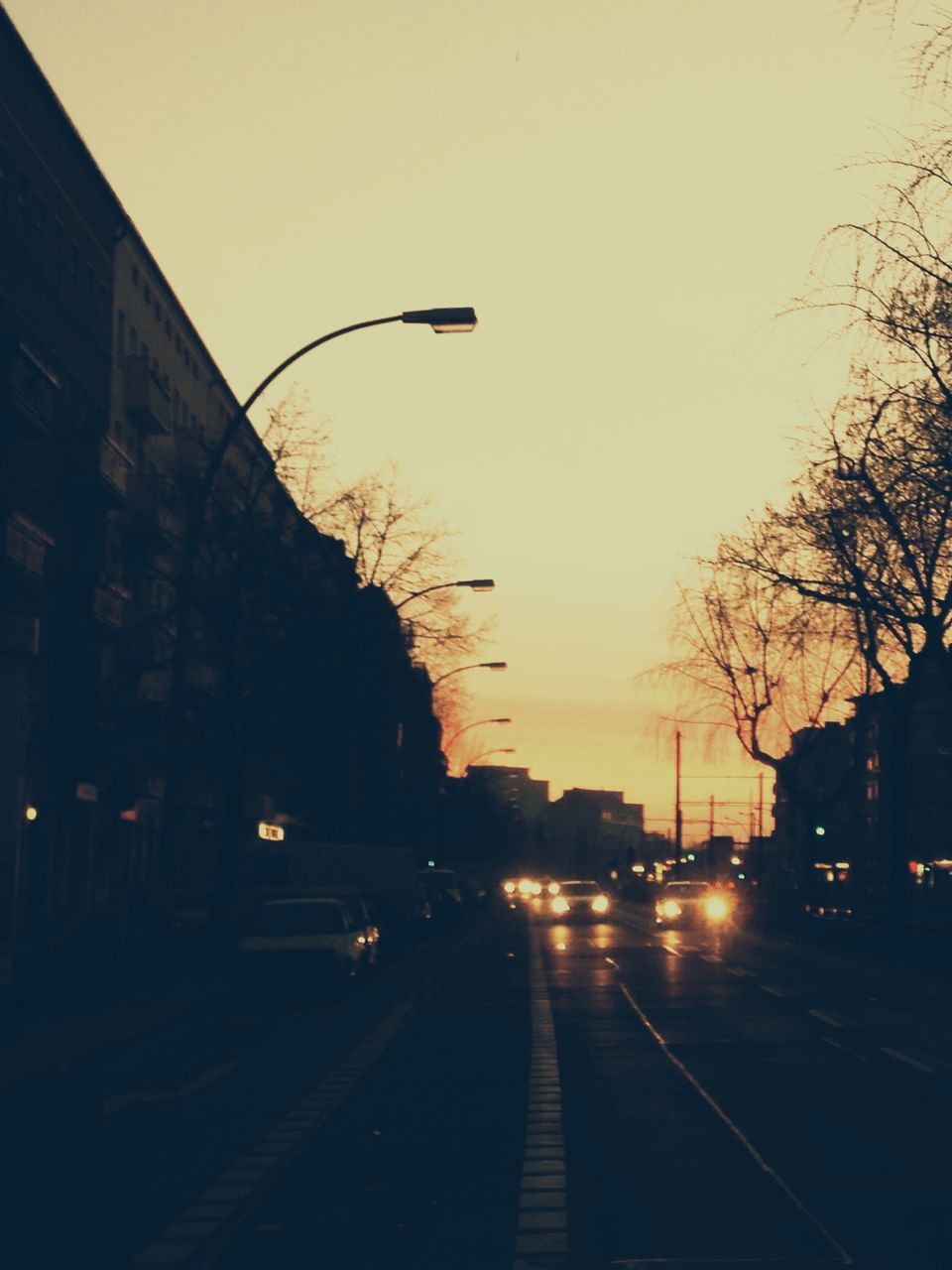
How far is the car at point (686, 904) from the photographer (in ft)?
220

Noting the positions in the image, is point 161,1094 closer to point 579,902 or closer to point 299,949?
point 299,949

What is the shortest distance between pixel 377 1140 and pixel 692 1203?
11.5 feet

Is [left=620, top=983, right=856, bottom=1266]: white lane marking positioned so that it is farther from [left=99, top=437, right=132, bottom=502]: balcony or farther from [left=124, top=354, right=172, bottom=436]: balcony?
[left=124, top=354, right=172, bottom=436]: balcony

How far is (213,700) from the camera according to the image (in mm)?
42812

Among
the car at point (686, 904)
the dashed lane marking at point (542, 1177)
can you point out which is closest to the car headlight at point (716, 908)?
the car at point (686, 904)

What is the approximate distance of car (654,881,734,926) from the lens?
67.2 meters

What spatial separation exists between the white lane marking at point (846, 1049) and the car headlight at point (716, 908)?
5100cm

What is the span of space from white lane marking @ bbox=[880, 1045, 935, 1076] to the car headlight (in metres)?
52.2

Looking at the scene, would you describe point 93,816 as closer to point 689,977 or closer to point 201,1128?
point 689,977

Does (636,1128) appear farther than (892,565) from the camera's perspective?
No

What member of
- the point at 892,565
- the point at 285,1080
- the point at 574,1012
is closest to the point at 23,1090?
the point at 285,1080

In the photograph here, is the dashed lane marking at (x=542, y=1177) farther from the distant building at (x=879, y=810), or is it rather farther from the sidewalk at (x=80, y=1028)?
the distant building at (x=879, y=810)


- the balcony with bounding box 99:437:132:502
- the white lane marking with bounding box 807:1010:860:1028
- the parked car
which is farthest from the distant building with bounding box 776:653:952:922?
the white lane marking with bounding box 807:1010:860:1028

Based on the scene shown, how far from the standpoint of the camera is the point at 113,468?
4947 centimetres
